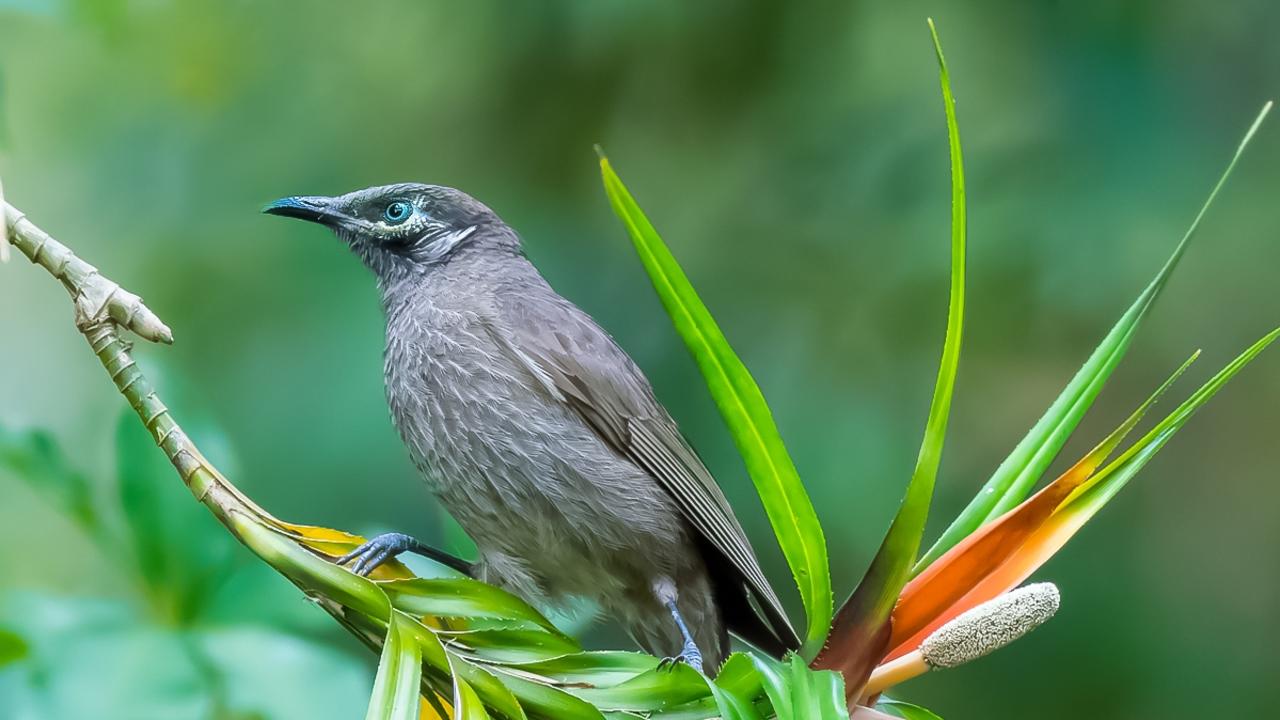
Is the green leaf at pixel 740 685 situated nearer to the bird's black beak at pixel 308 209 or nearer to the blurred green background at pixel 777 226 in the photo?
the bird's black beak at pixel 308 209

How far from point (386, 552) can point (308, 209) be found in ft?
2.36

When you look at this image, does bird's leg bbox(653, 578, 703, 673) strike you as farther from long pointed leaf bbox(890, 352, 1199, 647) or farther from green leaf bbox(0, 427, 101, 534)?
green leaf bbox(0, 427, 101, 534)

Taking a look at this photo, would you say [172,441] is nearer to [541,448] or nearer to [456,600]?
[456,600]

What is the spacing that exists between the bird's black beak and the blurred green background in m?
1.06

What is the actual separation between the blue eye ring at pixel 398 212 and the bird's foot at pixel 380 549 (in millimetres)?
706

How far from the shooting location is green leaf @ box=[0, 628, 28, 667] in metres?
2.31

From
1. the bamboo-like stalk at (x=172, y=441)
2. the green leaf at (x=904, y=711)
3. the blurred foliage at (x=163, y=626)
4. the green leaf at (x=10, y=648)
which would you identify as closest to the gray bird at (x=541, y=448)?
the green leaf at (x=904, y=711)

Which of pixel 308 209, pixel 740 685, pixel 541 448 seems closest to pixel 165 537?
pixel 308 209

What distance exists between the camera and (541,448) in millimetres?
2125

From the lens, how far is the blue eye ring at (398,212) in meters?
2.43

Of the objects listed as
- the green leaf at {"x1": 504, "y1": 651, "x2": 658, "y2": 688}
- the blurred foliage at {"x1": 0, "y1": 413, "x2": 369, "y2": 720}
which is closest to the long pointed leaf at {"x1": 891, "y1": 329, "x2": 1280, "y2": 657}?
the green leaf at {"x1": 504, "y1": 651, "x2": 658, "y2": 688}

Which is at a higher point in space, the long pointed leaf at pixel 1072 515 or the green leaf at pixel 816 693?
the long pointed leaf at pixel 1072 515

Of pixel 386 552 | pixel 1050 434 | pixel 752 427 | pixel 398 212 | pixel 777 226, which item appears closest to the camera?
pixel 752 427

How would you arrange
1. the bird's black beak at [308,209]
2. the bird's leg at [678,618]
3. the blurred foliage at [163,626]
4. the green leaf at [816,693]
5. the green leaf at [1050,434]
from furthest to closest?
the blurred foliage at [163,626]
the bird's black beak at [308,209]
the bird's leg at [678,618]
the green leaf at [1050,434]
the green leaf at [816,693]
